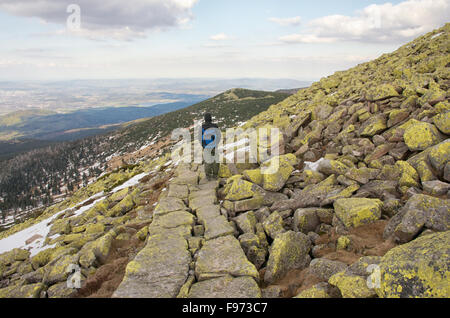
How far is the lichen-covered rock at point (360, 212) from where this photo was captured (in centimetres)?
827

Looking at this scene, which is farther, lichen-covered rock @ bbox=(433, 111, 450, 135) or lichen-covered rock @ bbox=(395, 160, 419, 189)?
lichen-covered rock @ bbox=(433, 111, 450, 135)

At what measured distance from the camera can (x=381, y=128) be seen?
13.5 m

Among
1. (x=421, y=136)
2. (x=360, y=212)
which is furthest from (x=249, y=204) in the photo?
(x=421, y=136)

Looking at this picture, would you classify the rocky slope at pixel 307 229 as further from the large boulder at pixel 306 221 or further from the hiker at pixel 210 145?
the hiker at pixel 210 145

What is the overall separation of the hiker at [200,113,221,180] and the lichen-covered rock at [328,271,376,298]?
1102 centimetres

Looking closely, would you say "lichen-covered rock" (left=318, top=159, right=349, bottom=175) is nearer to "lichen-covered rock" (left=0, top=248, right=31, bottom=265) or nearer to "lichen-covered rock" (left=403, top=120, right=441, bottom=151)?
"lichen-covered rock" (left=403, top=120, right=441, bottom=151)

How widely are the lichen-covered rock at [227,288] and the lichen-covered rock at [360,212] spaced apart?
4.28 meters

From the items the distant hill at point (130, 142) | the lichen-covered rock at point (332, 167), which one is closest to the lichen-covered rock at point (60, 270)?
the lichen-covered rock at point (332, 167)

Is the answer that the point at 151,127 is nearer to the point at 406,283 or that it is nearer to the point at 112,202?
the point at 112,202

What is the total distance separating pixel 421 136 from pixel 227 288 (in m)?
11.0

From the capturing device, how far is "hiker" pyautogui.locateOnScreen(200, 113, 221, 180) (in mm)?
14938

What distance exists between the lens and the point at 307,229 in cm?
920

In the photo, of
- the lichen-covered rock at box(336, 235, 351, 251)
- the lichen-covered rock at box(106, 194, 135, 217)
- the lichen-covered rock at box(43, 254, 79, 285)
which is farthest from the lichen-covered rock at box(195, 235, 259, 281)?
the lichen-covered rock at box(106, 194, 135, 217)
